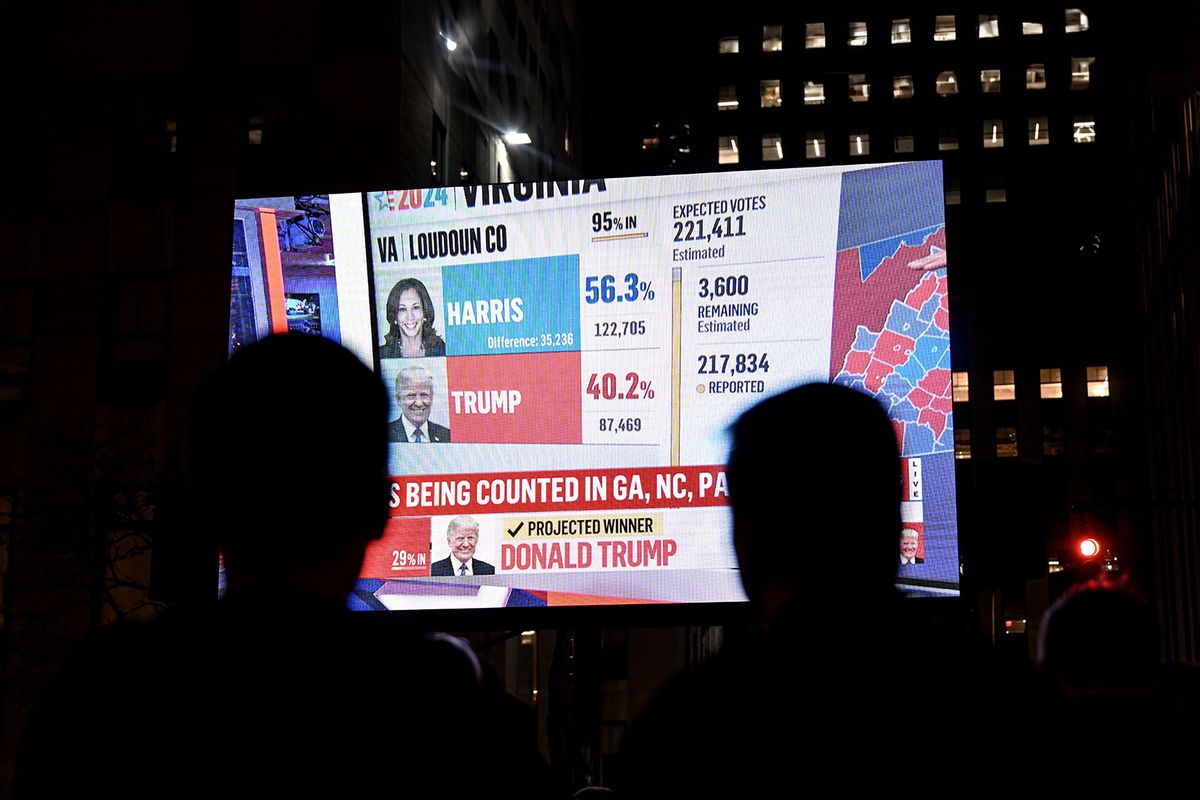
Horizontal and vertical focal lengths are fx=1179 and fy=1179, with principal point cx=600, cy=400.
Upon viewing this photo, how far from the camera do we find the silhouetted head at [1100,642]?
281 cm

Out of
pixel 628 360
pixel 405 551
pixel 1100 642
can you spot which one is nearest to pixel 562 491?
pixel 628 360

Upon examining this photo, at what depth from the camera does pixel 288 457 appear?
1800mm

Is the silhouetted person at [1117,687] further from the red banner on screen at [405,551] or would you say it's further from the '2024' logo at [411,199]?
the '2024' logo at [411,199]

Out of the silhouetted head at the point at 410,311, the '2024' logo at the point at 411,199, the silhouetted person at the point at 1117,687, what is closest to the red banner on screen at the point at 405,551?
the silhouetted head at the point at 410,311

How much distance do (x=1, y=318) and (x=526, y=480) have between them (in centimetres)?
1544

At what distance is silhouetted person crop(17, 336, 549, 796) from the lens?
5.39ft

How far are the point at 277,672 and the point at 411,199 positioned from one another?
256 inches

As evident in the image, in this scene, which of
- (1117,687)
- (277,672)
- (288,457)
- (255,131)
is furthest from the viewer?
(255,131)

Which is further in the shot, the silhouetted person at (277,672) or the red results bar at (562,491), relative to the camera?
the red results bar at (562,491)

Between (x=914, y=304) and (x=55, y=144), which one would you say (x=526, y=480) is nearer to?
(x=914, y=304)

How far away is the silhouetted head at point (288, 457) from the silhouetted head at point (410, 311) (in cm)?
577

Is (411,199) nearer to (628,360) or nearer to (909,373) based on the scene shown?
(628,360)

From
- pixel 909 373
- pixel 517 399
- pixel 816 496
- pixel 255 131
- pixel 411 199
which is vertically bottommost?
pixel 816 496

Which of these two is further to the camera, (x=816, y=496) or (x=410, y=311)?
(x=410, y=311)
